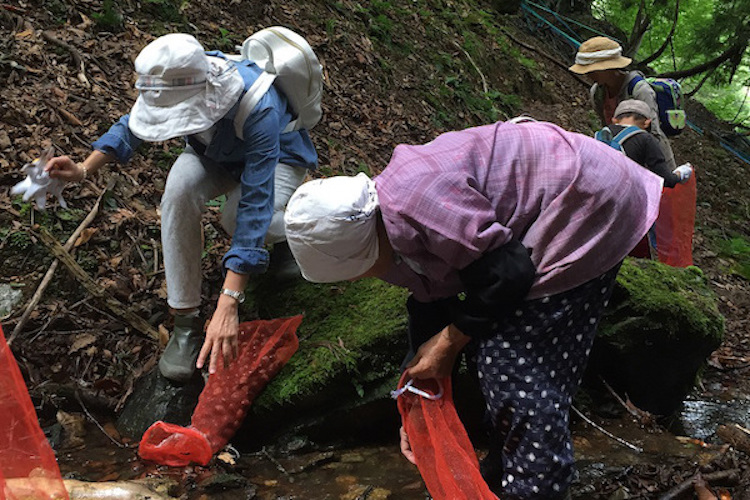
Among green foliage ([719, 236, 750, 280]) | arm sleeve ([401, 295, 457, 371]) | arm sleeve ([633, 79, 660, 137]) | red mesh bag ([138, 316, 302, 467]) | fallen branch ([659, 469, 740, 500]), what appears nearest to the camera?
arm sleeve ([401, 295, 457, 371])

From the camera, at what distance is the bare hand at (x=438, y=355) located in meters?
2.04

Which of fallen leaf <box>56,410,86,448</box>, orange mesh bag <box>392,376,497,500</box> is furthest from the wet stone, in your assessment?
orange mesh bag <box>392,376,497,500</box>

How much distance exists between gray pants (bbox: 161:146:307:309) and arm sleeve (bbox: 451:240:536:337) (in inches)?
68.0

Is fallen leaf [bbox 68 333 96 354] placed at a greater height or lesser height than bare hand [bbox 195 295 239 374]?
lesser

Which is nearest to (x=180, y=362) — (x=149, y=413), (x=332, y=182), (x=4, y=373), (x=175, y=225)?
(x=149, y=413)

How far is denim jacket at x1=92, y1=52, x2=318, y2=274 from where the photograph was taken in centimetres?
278

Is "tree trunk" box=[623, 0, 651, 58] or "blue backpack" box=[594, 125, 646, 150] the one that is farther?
"tree trunk" box=[623, 0, 651, 58]

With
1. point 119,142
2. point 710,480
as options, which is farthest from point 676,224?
point 119,142

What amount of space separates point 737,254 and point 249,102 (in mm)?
6777

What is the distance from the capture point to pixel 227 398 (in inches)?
115

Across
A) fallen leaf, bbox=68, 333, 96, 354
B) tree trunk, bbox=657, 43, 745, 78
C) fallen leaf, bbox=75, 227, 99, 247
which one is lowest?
fallen leaf, bbox=68, 333, 96, 354

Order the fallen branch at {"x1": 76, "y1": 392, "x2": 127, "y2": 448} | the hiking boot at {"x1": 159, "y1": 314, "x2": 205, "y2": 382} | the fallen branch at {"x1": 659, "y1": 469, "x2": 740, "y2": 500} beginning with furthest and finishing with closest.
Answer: the hiking boot at {"x1": 159, "y1": 314, "x2": 205, "y2": 382}, the fallen branch at {"x1": 76, "y1": 392, "x2": 127, "y2": 448}, the fallen branch at {"x1": 659, "y1": 469, "x2": 740, "y2": 500}

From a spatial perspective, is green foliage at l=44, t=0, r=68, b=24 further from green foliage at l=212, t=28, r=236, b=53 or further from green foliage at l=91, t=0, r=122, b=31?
green foliage at l=212, t=28, r=236, b=53

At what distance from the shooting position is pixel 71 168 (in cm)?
301
